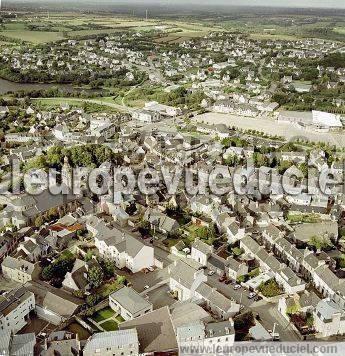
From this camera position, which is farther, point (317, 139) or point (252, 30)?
point (252, 30)

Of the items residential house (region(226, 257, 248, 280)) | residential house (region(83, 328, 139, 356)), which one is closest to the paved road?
residential house (region(226, 257, 248, 280))

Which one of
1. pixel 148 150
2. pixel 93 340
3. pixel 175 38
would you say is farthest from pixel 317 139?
pixel 175 38

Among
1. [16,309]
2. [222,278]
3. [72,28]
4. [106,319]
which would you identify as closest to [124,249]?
[106,319]

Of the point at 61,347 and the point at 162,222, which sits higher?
the point at 162,222

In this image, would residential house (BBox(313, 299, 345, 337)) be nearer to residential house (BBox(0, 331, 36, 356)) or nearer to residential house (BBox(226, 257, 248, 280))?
residential house (BBox(226, 257, 248, 280))

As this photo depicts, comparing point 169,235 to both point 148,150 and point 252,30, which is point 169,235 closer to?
point 148,150

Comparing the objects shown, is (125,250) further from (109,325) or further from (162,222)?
(109,325)

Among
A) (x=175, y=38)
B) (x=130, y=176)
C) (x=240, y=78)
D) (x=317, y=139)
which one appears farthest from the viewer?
(x=175, y=38)
